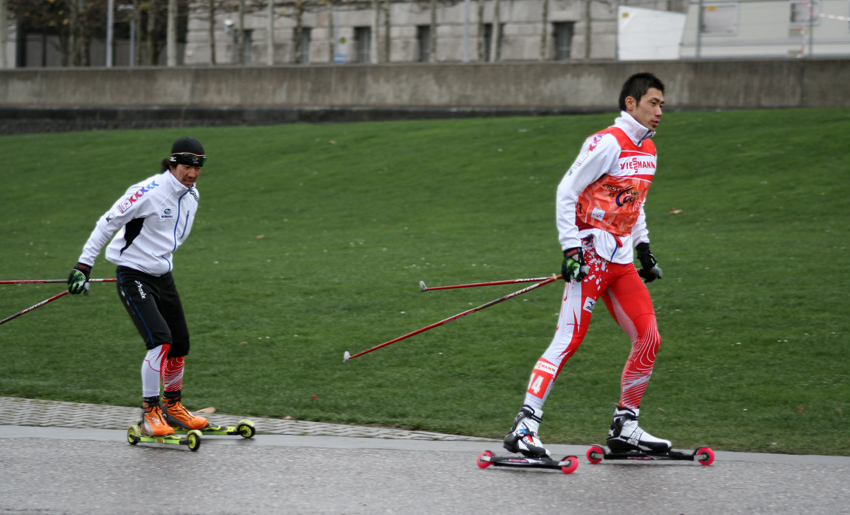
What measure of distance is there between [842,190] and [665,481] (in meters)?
10.7

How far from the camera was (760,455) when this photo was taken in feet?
17.9

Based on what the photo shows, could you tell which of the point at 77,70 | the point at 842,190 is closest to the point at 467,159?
the point at 842,190

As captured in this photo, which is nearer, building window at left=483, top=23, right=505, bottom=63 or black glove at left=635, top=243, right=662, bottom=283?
black glove at left=635, top=243, right=662, bottom=283

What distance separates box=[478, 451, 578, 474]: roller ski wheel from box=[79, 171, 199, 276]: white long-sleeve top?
7.69ft

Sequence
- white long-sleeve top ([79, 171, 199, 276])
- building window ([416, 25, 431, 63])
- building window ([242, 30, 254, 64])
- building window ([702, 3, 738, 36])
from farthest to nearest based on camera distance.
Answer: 1. building window ([242, 30, 254, 64])
2. building window ([416, 25, 431, 63])
3. building window ([702, 3, 738, 36])
4. white long-sleeve top ([79, 171, 199, 276])

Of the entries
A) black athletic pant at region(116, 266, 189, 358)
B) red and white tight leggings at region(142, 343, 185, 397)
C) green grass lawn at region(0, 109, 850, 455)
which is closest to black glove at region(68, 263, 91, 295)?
black athletic pant at region(116, 266, 189, 358)

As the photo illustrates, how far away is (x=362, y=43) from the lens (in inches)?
1720

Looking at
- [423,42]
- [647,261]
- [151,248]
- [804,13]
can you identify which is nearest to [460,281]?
[647,261]

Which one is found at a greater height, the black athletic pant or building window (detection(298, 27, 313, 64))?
building window (detection(298, 27, 313, 64))

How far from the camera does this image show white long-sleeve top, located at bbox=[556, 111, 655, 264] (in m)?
5.16

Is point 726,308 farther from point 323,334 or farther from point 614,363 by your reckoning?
point 323,334

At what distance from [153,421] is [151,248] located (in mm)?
1074

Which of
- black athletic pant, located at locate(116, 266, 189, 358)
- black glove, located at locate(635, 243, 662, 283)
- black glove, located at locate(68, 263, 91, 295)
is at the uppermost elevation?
black glove, located at locate(635, 243, 662, 283)

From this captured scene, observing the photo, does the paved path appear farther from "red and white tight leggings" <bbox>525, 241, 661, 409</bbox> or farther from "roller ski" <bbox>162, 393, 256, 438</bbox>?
"red and white tight leggings" <bbox>525, 241, 661, 409</bbox>
